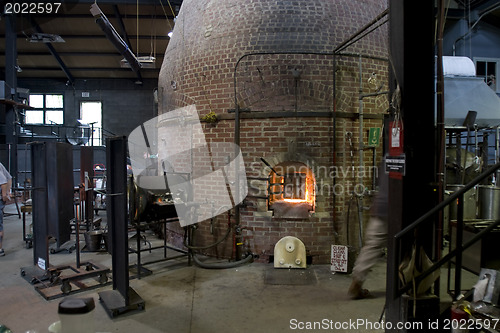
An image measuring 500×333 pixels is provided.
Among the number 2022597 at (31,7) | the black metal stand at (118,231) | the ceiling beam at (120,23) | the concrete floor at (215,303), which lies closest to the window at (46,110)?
the number 2022597 at (31,7)

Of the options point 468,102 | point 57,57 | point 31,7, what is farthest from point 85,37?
point 468,102

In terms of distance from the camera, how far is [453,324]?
130 inches

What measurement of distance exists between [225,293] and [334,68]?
4250mm

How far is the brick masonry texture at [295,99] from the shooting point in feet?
21.4

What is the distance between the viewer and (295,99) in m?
6.49

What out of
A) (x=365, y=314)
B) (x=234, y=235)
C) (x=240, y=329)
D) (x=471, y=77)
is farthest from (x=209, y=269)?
(x=471, y=77)

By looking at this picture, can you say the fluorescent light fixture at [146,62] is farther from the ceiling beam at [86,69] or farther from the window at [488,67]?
the window at [488,67]

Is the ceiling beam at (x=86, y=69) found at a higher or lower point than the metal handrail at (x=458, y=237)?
higher

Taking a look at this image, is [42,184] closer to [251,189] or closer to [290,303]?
[251,189]

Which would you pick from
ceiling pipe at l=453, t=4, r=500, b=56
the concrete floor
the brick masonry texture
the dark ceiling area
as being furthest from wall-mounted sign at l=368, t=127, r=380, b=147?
ceiling pipe at l=453, t=4, r=500, b=56

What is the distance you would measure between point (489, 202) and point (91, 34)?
16.7m

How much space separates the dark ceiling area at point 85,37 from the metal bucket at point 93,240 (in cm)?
827

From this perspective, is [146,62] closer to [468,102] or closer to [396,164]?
[468,102]

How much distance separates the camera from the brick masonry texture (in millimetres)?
6523
